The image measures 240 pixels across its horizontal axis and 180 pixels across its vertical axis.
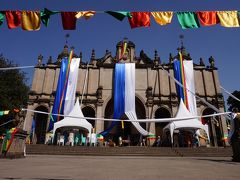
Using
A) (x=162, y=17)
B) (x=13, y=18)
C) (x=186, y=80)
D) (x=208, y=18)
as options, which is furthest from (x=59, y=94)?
(x=208, y=18)

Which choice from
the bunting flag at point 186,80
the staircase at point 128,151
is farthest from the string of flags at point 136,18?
the bunting flag at point 186,80

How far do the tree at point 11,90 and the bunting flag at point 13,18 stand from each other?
20369 millimetres

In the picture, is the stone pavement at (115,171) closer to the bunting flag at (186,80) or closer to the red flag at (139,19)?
the red flag at (139,19)

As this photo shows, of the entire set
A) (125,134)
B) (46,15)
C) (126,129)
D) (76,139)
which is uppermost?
(46,15)

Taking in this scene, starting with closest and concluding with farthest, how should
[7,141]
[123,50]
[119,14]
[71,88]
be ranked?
[119,14], [7,141], [71,88], [123,50]

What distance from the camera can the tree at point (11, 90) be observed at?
26.4 m

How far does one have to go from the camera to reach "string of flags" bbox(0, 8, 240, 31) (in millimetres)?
8125

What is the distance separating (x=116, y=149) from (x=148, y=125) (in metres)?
10.4

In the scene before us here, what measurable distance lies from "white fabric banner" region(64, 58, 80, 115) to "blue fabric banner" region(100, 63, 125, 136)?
5150 millimetres

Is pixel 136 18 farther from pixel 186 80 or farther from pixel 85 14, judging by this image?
pixel 186 80

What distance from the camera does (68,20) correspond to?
8.20 m

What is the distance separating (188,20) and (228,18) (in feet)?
5.23

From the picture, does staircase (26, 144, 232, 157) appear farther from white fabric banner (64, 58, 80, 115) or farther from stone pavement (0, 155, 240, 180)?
stone pavement (0, 155, 240, 180)

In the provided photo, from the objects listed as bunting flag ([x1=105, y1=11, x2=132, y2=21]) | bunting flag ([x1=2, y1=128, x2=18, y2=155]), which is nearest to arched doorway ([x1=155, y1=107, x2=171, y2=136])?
bunting flag ([x1=2, y1=128, x2=18, y2=155])
